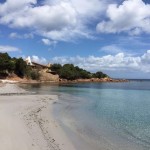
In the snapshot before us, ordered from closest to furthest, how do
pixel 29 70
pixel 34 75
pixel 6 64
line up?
pixel 6 64 → pixel 29 70 → pixel 34 75

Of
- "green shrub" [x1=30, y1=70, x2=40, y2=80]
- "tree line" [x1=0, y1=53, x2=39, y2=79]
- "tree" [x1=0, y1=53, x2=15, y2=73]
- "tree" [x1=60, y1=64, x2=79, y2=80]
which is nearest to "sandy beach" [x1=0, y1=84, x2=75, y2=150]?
"tree" [x1=0, y1=53, x2=15, y2=73]

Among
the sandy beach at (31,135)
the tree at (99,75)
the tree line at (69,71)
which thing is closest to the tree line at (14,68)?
the tree line at (69,71)

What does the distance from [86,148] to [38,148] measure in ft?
9.07

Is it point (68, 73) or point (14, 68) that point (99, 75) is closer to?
point (68, 73)

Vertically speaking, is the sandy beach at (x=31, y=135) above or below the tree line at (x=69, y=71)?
below

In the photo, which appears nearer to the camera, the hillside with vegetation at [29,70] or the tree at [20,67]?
the hillside with vegetation at [29,70]

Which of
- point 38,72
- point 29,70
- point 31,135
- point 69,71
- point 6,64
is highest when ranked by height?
point 6,64

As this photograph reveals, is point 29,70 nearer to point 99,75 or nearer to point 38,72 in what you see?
point 38,72

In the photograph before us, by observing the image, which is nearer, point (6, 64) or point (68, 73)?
Result: point (6, 64)

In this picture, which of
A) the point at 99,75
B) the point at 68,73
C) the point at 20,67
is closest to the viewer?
the point at 20,67

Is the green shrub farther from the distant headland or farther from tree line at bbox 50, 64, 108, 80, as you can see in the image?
tree line at bbox 50, 64, 108, 80

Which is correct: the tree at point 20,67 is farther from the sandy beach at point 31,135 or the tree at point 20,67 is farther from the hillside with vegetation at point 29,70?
the sandy beach at point 31,135

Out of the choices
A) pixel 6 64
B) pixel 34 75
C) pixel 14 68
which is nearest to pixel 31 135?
pixel 6 64

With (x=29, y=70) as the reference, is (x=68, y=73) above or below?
below
